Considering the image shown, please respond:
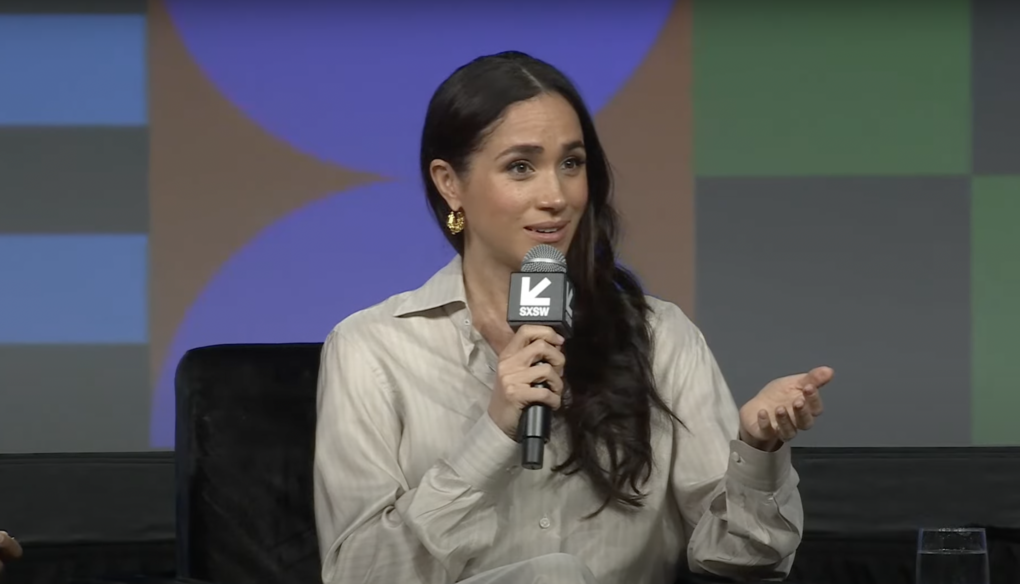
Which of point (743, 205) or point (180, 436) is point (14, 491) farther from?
point (743, 205)

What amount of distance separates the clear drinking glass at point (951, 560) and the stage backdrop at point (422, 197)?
1.38m

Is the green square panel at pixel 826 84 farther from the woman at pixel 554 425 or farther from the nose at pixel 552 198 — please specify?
the nose at pixel 552 198

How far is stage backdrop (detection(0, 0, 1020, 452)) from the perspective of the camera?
339cm

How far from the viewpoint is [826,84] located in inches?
134

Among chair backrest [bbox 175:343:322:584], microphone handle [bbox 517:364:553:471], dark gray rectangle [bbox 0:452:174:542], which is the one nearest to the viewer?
Result: microphone handle [bbox 517:364:553:471]

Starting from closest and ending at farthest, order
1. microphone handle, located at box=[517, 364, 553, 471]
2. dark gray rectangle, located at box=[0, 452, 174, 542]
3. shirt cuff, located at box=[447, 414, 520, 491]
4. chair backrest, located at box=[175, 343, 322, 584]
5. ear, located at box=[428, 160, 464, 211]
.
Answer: microphone handle, located at box=[517, 364, 553, 471] → shirt cuff, located at box=[447, 414, 520, 491] → ear, located at box=[428, 160, 464, 211] → chair backrest, located at box=[175, 343, 322, 584] → dark gray rectangle, located at box=[0, 452, 174, 542]

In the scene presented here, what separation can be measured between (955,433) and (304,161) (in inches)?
62.2

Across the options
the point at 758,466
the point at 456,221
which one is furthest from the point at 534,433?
the point at 456,221

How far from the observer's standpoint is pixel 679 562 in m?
2.52

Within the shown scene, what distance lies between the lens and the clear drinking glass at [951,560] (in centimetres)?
202

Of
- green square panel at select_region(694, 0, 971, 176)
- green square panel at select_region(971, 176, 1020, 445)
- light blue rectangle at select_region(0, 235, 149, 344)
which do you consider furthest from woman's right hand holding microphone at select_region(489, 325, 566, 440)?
green square panel at select_region(971, 176, 1020, 445)

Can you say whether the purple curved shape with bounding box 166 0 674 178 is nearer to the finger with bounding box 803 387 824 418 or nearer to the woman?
the woman

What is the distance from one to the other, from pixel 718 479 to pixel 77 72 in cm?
179

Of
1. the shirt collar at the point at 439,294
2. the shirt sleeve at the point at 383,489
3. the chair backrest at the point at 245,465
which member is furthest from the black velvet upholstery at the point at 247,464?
the shirt collar at the point at 439,294
